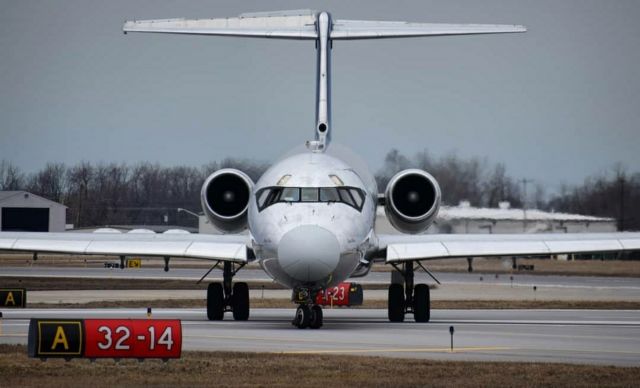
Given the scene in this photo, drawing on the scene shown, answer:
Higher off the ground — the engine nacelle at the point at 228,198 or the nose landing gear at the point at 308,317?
the engine nacelle at the point at 228,198

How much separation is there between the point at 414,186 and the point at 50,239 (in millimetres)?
8130

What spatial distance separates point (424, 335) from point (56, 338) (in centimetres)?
919

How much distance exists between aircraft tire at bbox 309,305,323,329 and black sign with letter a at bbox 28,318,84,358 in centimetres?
867

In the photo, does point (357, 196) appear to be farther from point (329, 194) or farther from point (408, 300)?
point (408, 300)

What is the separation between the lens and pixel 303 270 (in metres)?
23.6

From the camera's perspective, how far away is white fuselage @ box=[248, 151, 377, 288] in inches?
929

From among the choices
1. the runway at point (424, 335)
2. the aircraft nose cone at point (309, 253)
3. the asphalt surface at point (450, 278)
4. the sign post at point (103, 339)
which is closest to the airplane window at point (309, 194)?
the aircraft nose cone at point (309, 253)

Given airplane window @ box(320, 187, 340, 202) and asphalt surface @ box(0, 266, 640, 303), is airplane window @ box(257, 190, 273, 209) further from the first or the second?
asphalt surface @ box(0, 266, 640, 303)

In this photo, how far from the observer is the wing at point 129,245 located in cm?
2706

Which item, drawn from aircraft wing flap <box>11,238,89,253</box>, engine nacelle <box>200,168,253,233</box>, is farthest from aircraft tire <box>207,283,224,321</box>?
aircraft wing flap <box>11,238,89,253</box>

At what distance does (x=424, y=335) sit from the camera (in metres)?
24.4

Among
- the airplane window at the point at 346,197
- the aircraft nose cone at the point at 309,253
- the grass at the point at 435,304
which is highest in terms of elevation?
the airplane window at the point at 346,197

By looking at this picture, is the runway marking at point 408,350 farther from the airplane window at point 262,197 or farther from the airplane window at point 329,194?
the airplane window at point 262,197

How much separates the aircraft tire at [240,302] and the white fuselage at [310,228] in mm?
3096
